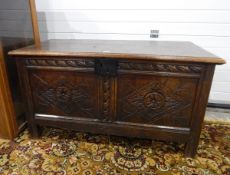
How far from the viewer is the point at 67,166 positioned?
4.18 ft

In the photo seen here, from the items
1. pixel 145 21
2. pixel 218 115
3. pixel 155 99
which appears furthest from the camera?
pixel 218 115

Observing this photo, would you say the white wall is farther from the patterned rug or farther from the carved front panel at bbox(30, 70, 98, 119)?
the patterned rug

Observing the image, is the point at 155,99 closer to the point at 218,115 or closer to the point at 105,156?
the point at 105,156

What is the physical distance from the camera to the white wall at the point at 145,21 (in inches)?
66.8

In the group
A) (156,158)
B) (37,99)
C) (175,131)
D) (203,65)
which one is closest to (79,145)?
(37,99)

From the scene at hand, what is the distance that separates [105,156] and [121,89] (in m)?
0.52

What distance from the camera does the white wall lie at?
5.57 feet

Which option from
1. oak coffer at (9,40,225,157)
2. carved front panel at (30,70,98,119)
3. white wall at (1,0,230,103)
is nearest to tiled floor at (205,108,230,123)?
white wall at (1,0,230,103)

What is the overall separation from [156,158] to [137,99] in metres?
0.47

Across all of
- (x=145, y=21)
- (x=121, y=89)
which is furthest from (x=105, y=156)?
(x=145, y=21)

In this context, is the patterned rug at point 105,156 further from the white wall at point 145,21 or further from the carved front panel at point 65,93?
the white wall at point 145,21

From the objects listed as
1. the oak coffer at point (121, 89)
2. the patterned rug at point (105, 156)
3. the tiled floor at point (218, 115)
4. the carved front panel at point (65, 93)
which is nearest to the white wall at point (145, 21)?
the tiled floor at point (218, 115)

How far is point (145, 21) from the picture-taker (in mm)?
1780

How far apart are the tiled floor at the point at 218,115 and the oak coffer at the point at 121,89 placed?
70 centimetres
